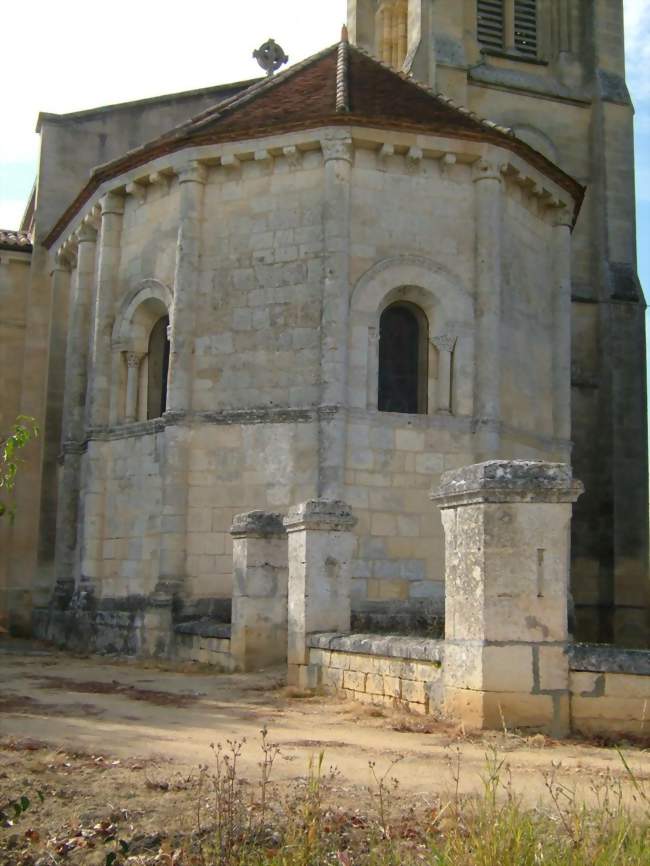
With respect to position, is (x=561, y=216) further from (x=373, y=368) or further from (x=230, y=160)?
(x=230, y=160)

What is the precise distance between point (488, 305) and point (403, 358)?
1.54 meters

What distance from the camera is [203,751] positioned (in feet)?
23.6

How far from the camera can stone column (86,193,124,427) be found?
1766 cm

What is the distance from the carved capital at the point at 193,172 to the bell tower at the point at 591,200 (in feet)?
27.9

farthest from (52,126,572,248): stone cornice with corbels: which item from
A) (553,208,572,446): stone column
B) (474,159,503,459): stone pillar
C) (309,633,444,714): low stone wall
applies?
(309,633,444,714): low stone wall

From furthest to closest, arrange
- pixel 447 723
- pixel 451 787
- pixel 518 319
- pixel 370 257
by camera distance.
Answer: pixel 518 319
pixel 370 257
pixel 447 723
pixel 451 787

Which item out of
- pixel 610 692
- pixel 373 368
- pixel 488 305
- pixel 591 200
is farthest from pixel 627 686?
pixel 591 200

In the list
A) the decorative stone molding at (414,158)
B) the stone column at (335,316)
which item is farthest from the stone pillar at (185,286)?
the decorative stone molding at (414,158)

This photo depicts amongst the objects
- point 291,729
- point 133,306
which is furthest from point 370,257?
point 291,729

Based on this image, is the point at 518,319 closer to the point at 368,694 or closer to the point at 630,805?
the point at 368,694

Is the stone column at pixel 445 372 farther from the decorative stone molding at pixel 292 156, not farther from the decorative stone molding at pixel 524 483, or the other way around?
the decorative stone molding at pixel 524 483

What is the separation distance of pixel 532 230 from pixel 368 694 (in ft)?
33.2

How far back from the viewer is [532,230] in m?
17.4

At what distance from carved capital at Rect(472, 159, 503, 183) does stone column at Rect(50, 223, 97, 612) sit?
7194 millimetres
